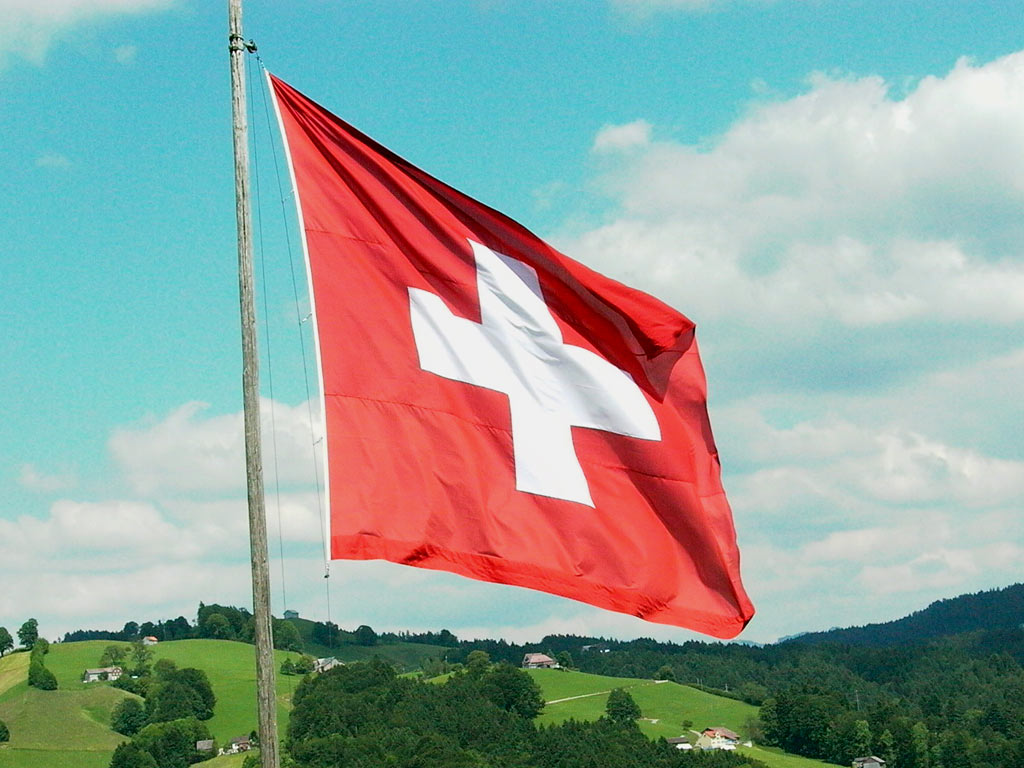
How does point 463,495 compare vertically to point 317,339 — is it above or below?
below

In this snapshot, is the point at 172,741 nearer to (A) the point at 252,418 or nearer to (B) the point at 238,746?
(B) the point at 238,746

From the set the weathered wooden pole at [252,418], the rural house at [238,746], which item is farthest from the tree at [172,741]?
the weathered wooden pole at [252,418]

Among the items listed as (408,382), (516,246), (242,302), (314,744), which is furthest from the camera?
(314,744)

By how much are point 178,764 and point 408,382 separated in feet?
618

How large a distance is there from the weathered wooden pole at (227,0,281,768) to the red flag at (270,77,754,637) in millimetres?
699

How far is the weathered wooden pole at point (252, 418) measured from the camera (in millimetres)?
12008

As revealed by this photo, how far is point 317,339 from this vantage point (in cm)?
1320

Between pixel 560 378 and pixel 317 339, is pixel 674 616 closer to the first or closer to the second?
pixel 560 378

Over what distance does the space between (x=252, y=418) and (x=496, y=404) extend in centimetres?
332

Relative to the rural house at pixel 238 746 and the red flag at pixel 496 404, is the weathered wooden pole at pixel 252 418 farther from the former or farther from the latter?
the rural house at pixel 238 746

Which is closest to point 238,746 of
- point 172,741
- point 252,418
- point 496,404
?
point 172,741

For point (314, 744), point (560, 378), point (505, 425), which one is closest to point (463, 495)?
point (505, 425)

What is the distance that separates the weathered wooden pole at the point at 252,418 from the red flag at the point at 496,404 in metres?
0.70

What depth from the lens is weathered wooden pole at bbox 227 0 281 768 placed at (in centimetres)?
1201
